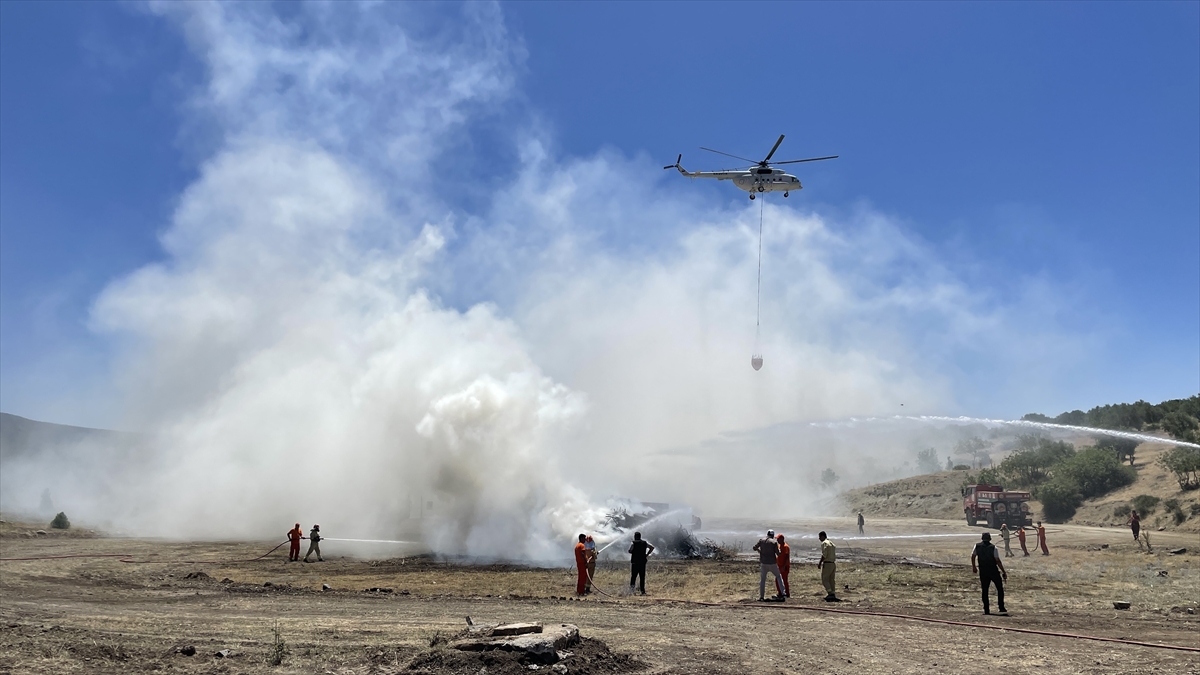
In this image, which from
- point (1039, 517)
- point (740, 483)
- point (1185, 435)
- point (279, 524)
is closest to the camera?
point (279, 524)

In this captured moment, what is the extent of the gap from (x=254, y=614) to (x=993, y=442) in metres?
157

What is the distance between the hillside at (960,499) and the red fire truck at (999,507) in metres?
8.93

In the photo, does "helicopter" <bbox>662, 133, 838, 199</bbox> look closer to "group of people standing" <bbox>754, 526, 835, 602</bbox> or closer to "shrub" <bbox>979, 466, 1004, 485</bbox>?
"group of people standing" <bbox>754, 526, 835, 602</bbox>

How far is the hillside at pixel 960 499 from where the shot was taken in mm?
53438

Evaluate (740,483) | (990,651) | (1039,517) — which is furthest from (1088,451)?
(990,651)

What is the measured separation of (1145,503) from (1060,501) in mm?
10572

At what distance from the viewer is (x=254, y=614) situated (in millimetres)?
16203

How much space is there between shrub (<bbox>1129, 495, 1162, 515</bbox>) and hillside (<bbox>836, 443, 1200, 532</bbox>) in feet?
1.91

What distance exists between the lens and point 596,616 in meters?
15.9

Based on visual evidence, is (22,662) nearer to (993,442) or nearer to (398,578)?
(398,578)

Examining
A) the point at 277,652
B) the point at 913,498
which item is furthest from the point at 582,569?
the point at 913,498

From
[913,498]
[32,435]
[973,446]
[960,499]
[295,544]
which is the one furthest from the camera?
[32,435]

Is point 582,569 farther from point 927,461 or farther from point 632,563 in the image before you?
point 927,461

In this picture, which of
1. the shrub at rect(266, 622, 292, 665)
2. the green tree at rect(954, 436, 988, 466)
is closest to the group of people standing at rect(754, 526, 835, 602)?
the shrub at rect(266, 622, 292, 665)
